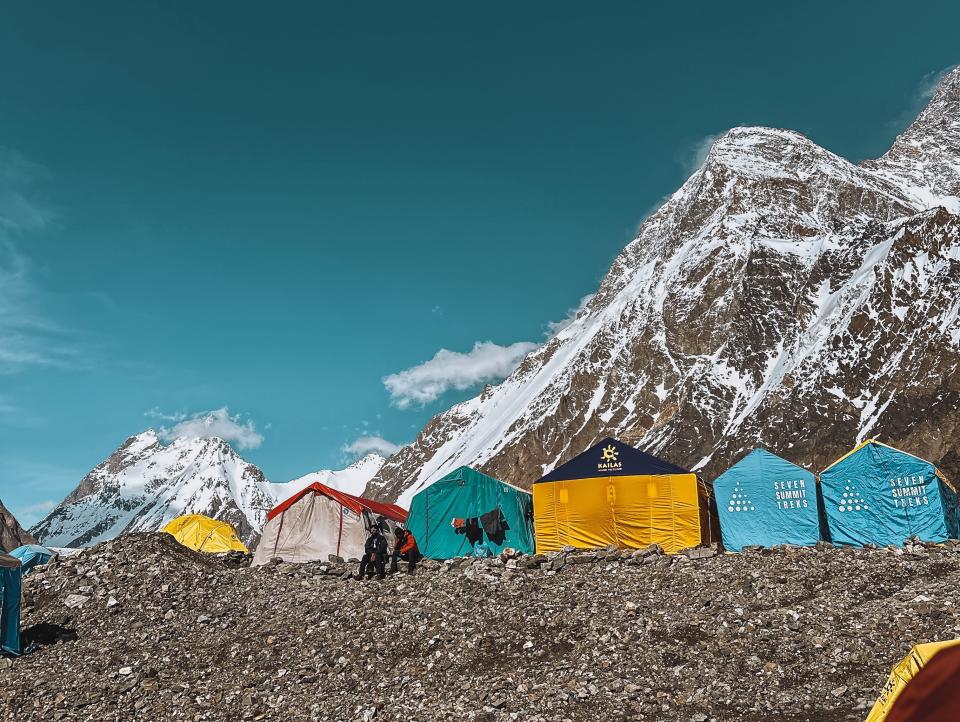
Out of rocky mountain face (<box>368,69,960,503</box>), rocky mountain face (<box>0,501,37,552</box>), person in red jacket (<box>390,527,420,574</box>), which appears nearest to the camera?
person in red jacket (<box>390,527,420,574</box>)

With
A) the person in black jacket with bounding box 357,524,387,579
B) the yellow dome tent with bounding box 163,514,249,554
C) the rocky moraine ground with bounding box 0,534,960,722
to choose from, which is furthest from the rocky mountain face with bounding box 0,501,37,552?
the person in black jacket with bounding box 357,524,387,579

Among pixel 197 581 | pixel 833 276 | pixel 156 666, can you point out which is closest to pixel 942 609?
pixel 156 666

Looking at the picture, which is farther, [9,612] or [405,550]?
[405,550]

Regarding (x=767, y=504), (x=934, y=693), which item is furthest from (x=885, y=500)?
(x=934, y=693)

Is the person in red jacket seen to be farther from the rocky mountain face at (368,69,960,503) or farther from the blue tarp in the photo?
the rocky mountain face at (368,69,960,503)

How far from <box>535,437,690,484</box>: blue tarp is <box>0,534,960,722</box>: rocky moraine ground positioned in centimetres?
679

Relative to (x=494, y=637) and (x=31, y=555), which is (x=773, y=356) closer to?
(x=31, y=555)

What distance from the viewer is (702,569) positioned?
806 inches

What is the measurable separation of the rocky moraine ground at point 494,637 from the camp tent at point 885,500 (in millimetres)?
7827

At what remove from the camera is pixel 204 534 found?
5109cm

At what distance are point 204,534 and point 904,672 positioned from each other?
164 feet

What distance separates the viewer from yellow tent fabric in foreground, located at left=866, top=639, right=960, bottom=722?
23.4 feet

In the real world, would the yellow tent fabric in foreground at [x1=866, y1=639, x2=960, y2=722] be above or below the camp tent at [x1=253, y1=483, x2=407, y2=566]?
below

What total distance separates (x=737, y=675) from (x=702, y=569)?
7.05m
